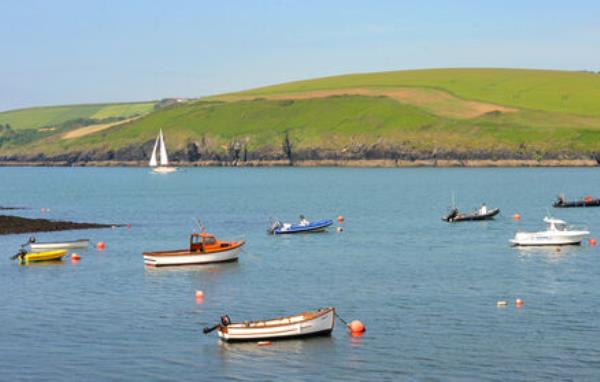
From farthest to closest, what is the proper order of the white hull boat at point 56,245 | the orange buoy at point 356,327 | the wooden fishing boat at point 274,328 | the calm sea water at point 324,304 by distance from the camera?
the white hull boat at point 56,245 < the orange buoy at point 356,327 < the wooden fishing boat at point 274,328 < the calm sea water at point 324,304

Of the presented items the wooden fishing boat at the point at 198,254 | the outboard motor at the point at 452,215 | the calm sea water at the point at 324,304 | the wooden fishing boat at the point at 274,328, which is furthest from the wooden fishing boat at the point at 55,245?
the outboard motor at the point at 452,215

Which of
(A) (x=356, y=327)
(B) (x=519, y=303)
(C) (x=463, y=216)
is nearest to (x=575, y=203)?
(C) (x=463, y=216)

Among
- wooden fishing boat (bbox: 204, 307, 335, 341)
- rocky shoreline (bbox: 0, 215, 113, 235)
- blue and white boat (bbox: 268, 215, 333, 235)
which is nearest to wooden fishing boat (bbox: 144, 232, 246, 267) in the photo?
blue and white boat (bbox: 268, 215, 333, 235)

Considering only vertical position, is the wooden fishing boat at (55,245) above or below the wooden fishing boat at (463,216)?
above

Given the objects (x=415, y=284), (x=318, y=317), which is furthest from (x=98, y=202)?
(x=318, y=317)

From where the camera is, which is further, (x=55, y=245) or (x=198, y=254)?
(x=55, y=245)

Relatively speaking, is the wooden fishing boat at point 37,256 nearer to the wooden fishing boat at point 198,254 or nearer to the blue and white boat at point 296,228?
the wooden fishing boat at point 198,254

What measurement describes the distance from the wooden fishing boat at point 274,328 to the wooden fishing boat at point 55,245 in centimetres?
3818

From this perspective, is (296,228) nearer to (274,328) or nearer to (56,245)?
(56,245)

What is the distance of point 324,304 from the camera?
56.3m

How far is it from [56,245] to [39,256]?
6775 mm

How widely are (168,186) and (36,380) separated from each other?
159 metres

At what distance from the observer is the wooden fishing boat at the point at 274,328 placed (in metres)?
46.4

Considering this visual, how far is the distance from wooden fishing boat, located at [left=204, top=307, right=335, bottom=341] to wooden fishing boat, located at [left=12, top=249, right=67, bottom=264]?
32718 mm
